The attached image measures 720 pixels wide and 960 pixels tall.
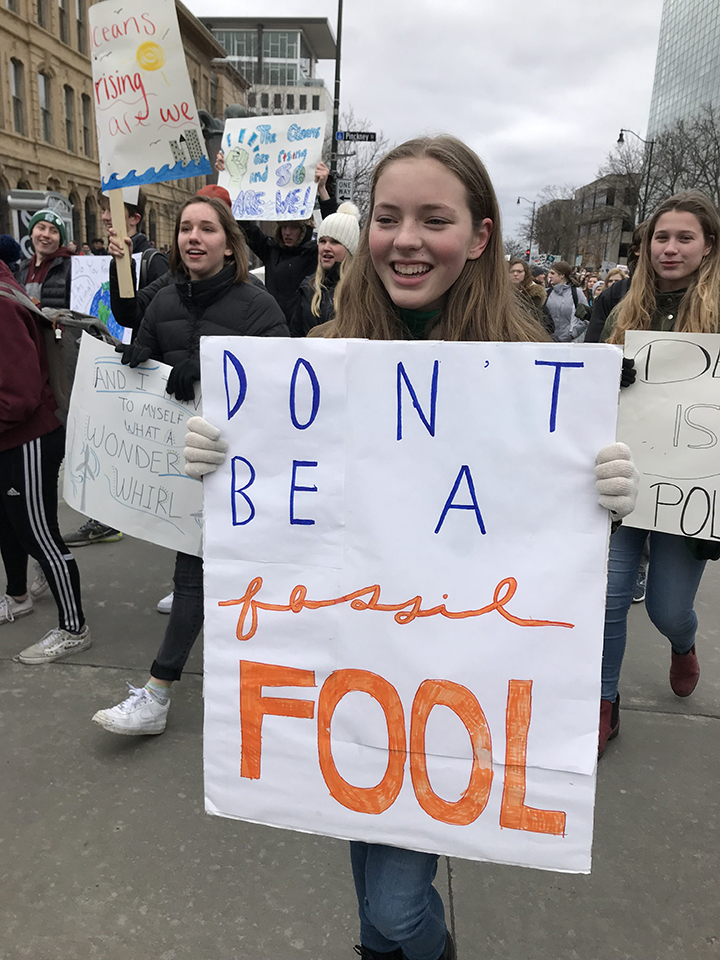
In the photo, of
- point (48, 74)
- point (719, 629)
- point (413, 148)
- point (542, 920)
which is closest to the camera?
point (413, 148)

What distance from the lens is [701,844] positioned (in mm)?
2371

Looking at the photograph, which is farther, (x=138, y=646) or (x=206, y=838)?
(x=138, y=646)

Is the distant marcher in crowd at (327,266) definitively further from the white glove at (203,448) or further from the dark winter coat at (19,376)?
the white glove at (203,448)

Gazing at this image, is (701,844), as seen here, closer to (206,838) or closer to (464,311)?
(206,838)

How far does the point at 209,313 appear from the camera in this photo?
293cm

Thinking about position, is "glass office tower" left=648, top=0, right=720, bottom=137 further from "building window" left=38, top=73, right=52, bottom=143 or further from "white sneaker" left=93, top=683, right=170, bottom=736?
"white sneaker" left=93, top=683, right=170, bottom=736

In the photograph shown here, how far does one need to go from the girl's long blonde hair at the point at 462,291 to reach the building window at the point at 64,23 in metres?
34.0

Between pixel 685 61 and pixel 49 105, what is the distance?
217ft

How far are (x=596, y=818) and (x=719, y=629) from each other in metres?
1.90

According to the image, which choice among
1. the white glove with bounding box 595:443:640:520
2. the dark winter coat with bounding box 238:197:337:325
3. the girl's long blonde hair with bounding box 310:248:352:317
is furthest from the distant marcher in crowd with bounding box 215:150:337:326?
the white glove with bounding box 595:443:640:520

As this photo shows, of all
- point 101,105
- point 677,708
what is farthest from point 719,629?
point 101,105

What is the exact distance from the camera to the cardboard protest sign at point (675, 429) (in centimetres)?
252

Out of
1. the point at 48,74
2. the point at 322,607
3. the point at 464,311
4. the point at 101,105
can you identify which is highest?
the point at 48,74

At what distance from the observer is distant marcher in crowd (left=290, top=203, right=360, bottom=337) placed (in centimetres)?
455
